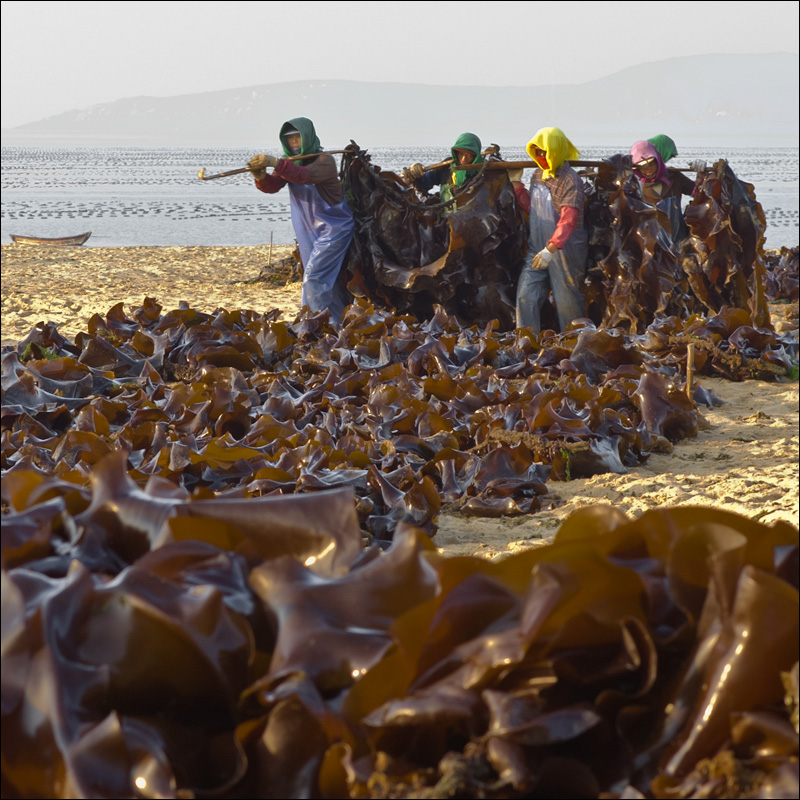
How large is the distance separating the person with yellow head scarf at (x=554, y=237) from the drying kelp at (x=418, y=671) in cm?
612

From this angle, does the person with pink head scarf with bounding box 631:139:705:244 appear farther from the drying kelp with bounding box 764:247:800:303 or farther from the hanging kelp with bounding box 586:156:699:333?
the drying kelp with bounding box 764:247:800:303

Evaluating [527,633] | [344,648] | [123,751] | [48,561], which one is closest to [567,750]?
[527,633]

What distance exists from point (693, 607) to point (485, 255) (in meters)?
6.70

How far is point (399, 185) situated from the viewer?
798 centimetres

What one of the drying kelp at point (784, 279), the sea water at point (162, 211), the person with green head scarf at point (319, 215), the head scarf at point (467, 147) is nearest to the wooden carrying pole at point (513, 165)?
the head scarf at point (467, 147)

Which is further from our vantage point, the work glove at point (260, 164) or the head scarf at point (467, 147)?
the head scarf at point (467, 147)

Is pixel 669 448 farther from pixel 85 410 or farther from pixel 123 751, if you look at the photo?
pixel 123 751

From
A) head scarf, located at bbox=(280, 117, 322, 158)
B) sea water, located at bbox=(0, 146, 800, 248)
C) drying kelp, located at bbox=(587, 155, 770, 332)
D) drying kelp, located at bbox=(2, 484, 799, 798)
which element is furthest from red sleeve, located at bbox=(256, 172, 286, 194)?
sea water, located at bbox=(0, 146, 800, 248)

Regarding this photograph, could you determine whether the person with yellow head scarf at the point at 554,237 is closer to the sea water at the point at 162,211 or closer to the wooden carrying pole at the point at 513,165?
the wooden carrying pole at the point at 513,165

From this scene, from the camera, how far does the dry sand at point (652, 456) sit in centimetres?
320

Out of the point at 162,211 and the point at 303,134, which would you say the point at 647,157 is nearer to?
the point at 303,134

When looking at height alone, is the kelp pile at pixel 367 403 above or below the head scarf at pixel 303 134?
below

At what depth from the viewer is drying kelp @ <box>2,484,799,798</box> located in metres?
0.82

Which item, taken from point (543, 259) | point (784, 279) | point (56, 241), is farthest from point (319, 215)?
point (56, 241)
